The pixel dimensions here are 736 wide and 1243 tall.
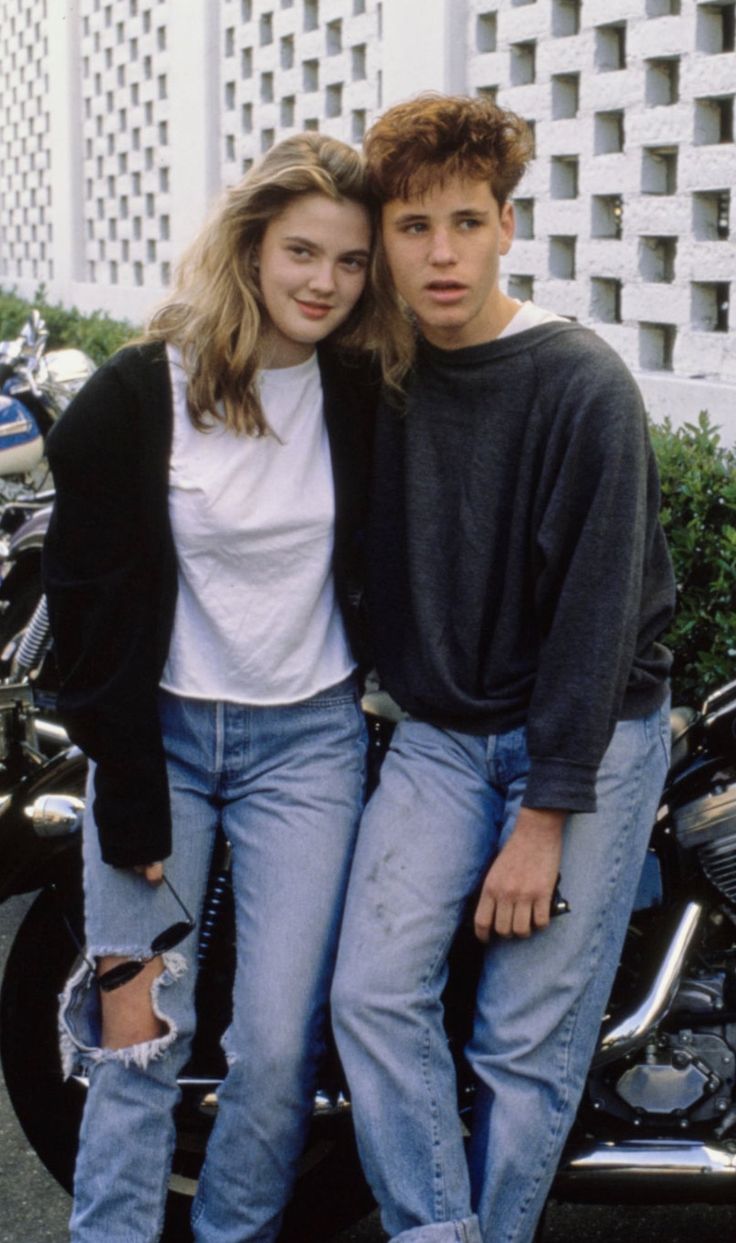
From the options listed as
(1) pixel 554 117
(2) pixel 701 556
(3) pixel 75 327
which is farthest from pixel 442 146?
(3) pixel 75 327

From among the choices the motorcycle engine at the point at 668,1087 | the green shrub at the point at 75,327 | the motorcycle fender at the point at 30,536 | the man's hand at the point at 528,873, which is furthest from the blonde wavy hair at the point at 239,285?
the green shrub at the point at 75,327

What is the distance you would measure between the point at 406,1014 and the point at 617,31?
3764 mm

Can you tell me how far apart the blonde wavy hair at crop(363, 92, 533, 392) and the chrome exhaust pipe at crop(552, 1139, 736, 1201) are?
1.50 metres

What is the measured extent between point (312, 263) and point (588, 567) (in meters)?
0.64

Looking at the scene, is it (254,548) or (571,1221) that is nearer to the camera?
(254,548)

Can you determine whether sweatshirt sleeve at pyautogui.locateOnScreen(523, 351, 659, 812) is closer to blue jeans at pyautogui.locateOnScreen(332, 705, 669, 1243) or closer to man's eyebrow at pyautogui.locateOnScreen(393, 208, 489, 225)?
blue jeans at pyautogui.locateOnScreen(332, 705, 669, 1243)

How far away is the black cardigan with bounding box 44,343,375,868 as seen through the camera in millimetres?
2547

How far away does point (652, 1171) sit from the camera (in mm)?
2684

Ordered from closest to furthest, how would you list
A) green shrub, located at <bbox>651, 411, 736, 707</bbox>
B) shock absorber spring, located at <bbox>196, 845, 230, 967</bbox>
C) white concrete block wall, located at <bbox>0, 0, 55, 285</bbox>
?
1. shock absorber spring, located at <bbox>196, 845, 230, 967</bbox>
2. green shrub, located at <bbox>651, 411, 736, 707</bbox>
3. white concrete block wall, located at <bbox>0, 0, 55, 285</bbox>

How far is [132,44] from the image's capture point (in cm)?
1013

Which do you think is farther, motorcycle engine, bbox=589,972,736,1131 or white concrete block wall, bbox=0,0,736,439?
white concrete block wall, bbox=0,0,736,439

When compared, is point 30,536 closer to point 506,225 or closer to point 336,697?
point 336,697

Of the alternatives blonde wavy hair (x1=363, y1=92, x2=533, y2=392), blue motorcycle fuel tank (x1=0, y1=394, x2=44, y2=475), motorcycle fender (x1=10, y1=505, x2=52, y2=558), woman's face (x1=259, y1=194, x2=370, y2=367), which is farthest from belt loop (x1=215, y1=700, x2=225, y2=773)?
blue motorcycle fuel tank (x1=0, y1=394, x2=44, y2=475)

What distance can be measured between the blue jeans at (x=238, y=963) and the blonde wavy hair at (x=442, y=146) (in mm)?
802
